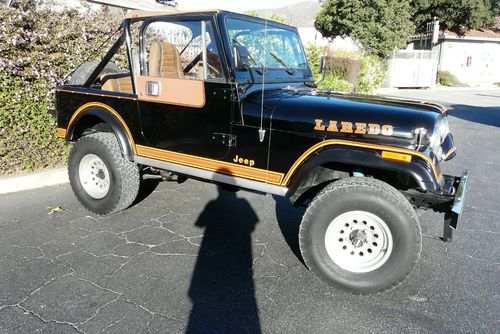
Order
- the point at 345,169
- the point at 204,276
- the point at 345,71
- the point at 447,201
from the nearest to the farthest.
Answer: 1. the point at 447,201
2. the point at 204,276
3. the point at 345,169
4. the point at 345,71

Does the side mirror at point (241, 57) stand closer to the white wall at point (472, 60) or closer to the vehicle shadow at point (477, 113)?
the vehicle shadow at point (477, 113)

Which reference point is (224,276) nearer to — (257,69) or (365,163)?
(365,163)

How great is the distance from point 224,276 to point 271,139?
3.84 ft

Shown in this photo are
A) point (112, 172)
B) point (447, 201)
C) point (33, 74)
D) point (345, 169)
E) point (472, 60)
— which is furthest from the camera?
point (472, 60)

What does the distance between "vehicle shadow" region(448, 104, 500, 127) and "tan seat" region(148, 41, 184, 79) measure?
10.7 m

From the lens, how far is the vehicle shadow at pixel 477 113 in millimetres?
12148

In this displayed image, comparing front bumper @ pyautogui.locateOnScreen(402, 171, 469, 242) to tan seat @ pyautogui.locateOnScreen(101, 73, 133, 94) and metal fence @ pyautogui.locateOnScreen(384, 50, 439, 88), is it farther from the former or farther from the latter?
metal fence @ pyautogui.locateOnScreen(384, 50, 439, 88)

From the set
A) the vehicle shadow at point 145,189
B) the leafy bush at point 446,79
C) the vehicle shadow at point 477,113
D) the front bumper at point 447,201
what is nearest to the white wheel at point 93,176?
the vehicle shadow at point 145,189

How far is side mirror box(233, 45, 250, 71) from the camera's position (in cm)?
339

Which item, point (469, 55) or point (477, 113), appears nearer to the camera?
point (477, 113)

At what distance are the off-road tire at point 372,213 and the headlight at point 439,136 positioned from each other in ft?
1.44

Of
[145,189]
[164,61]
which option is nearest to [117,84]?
[164,61]

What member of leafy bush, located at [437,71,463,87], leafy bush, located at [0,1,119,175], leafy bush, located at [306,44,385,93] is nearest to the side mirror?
leafy bush, located at [0,1,119,175]

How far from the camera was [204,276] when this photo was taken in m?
3.17
